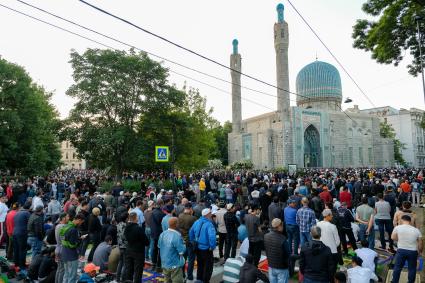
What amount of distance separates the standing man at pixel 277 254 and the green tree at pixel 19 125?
22281 millimetres

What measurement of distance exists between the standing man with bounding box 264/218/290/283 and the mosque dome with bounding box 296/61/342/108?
51.6 meters

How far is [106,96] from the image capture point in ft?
61.2

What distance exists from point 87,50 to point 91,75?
1.65m

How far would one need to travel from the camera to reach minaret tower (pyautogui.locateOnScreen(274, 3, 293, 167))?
44.9 meters

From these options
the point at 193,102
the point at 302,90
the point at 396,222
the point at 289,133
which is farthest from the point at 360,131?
the point at 396,222

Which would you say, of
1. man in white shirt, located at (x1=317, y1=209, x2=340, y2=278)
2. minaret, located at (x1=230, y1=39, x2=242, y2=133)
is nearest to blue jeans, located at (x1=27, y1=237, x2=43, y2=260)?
man in white shirt, located at (x1=317, y1=209, x2=340, y2=278)

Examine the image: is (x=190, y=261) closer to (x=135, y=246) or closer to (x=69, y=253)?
(x=135, y=246)

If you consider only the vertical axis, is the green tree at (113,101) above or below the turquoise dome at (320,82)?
below

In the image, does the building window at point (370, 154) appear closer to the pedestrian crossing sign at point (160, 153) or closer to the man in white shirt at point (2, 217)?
the pedestrian crossing sign at point (160, 153)

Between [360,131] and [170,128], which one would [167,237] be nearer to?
[170,128]

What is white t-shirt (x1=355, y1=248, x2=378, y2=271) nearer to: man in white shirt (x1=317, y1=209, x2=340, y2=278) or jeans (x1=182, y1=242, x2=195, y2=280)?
man in white shirt (x1=317, y1=209, x2=340, y2=278)

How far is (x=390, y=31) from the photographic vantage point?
1277 cm

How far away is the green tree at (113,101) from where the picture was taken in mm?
18719

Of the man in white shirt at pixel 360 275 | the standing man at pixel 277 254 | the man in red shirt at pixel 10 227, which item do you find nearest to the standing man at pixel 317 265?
the man in white shirt at pixel 360 275
